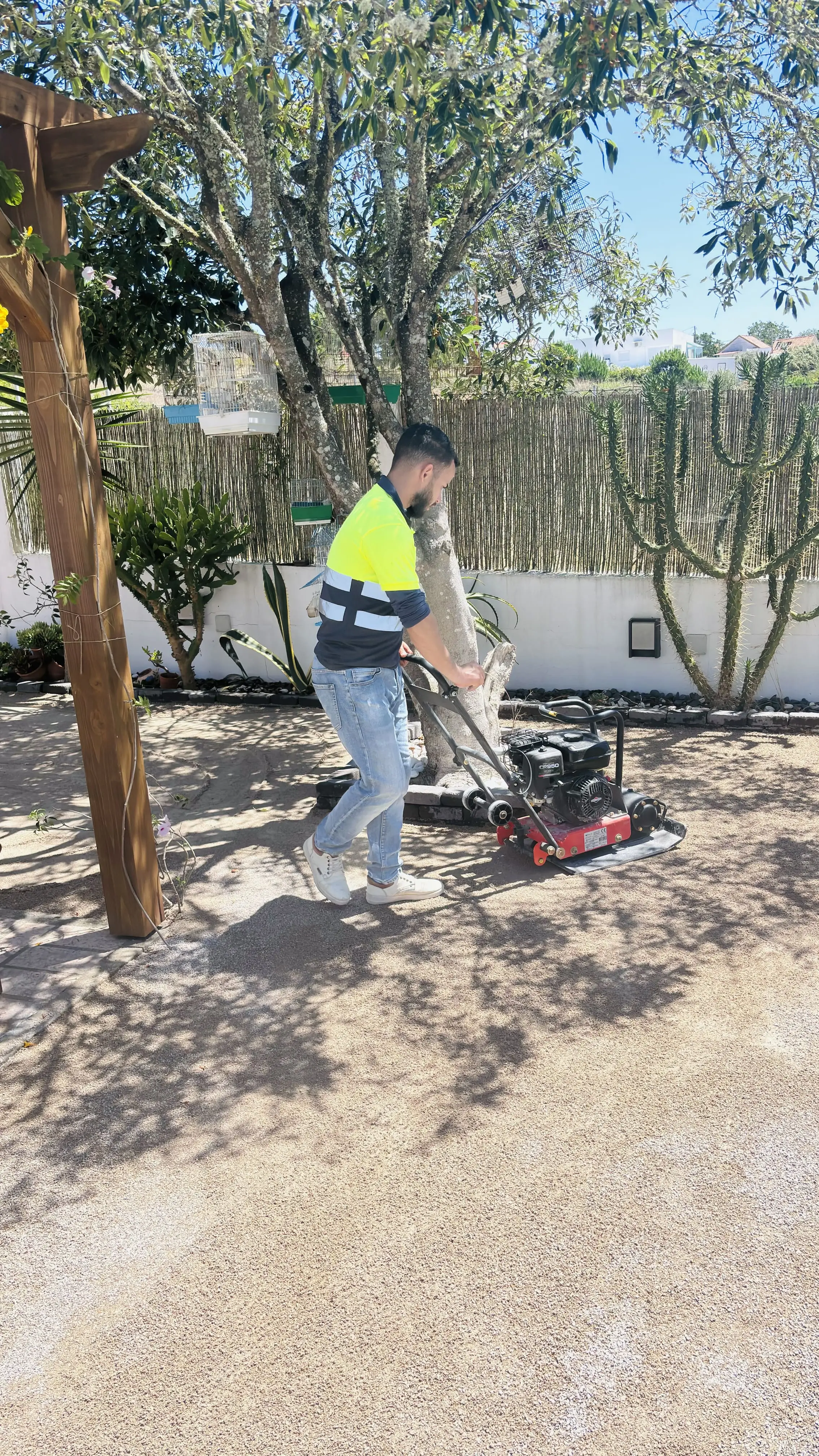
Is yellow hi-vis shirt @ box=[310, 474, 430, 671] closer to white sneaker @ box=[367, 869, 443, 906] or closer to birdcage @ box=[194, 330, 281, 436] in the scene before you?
white sneaker @ box=[367, 869, 443, 906]

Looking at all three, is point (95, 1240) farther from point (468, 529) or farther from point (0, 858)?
point (468, 529)

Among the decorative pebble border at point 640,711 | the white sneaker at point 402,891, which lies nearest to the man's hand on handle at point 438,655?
the white sneaker at point 402,891

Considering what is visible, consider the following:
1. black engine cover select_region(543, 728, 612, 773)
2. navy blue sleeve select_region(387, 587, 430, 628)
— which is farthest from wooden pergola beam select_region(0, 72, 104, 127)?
black engine cover select_region(543, 728, 612, 773)

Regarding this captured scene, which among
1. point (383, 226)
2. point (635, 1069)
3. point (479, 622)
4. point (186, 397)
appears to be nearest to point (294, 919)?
point (635, 1069)

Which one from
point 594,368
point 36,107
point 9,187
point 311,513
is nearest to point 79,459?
point 9,187

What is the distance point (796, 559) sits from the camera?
740 cm

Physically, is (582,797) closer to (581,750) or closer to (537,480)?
(581,750)

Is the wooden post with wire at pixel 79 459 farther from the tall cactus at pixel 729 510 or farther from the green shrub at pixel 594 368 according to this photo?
the green shrub at pixel 594 368

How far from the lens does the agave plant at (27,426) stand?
5.73 m

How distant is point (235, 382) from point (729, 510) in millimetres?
3546

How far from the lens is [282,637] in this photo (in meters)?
9.25

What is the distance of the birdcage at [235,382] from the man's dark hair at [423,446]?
10.3 feet

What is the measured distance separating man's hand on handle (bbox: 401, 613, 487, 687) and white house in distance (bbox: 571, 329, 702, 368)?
6.04 metres

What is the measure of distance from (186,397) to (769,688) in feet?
18.8
